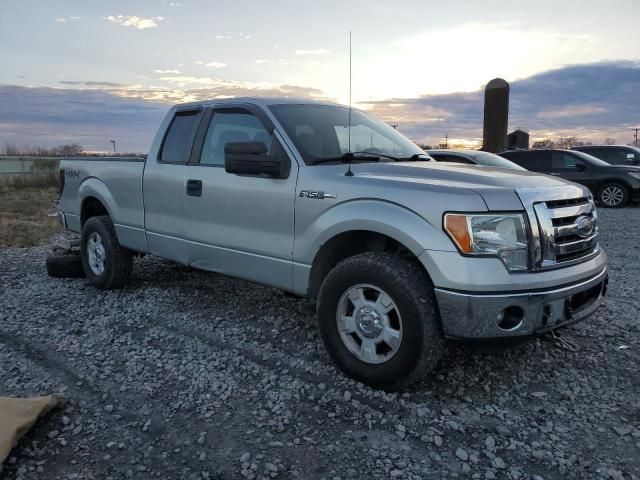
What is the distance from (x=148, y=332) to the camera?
467cm

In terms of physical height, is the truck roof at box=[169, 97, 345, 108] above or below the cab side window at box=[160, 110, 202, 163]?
above

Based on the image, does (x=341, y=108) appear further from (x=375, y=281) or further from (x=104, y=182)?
(x=104, y=182)

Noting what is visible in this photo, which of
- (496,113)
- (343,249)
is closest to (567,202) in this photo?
(343,249)

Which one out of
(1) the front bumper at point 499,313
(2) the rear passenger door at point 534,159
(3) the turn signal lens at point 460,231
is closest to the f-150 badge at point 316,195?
(3) the turn signal lens at point 460,231

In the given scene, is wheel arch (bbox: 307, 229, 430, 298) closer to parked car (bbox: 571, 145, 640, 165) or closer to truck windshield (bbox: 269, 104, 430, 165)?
truck windshield (bbox: 269, 104, 430, 165)

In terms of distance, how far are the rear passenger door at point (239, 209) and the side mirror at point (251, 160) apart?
97 millimetres

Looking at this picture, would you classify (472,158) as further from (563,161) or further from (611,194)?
(611,194)

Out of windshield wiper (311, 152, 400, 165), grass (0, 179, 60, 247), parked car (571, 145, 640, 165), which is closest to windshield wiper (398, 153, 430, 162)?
windshield wiper (311, 152, 400, 165)

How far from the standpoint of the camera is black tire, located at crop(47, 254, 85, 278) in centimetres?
656

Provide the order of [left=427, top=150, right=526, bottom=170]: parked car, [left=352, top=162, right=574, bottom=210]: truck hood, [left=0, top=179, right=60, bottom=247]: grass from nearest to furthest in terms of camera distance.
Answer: [left=352, top=162, right=574, bottom=210]: truck hood
[left=427, top=150, right=526, bottom=170]: parked car
[left=0, top=179, right=60, bottom=247]: grass

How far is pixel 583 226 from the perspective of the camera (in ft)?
11.5

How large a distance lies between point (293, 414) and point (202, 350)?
1.27 m

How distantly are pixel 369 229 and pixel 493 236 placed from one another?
77cm

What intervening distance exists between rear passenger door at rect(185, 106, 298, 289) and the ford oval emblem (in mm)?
1934
